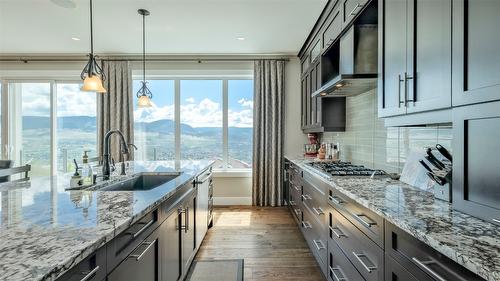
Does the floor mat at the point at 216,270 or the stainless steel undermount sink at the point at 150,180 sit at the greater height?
the stainless steel undermount sink at the point at 150,180

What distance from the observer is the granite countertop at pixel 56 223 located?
2.35 ft

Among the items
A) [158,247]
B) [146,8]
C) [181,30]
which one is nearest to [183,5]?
[146,8]

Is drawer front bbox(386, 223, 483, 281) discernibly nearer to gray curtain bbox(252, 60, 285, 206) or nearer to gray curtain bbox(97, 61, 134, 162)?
gray curtain bbox(252, 60, 285, 206)

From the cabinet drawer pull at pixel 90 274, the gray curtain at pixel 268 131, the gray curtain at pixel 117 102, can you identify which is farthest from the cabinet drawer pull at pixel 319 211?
the gray curtain at pixel 117 102

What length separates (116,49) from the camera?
464cm

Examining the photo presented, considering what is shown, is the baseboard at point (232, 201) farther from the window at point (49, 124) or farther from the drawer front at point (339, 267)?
the drawer front at point (339, 267)

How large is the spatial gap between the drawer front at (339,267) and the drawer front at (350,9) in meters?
1.78

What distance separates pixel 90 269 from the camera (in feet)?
2.88

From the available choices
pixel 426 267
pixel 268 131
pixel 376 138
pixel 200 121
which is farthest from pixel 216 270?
pixel 200 121

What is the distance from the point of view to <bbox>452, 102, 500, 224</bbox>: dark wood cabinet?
0.97 meters

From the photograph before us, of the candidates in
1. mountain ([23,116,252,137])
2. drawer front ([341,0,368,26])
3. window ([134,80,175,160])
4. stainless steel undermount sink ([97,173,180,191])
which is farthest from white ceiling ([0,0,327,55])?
stainless steel undermount sink ([97,173,180,191])

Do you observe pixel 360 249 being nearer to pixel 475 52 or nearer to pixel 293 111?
pixel 475 52

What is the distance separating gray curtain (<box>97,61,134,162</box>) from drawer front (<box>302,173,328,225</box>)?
337 cm

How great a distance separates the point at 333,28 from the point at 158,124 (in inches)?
141
